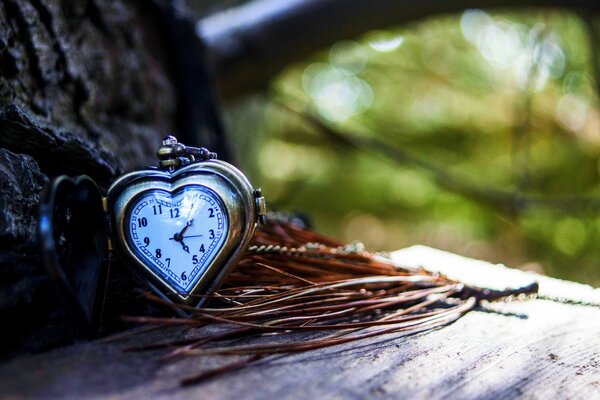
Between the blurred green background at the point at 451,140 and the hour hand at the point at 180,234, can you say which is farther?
the blurred green background at the point at 451,140

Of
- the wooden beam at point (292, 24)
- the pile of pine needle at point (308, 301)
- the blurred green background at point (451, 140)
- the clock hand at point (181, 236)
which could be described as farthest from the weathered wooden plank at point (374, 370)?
the blurred green background at point (451, 140)

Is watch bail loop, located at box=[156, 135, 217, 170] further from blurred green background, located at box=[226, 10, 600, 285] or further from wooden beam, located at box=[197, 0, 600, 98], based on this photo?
blurred green background, located at box=[226, 10, 600, 285]

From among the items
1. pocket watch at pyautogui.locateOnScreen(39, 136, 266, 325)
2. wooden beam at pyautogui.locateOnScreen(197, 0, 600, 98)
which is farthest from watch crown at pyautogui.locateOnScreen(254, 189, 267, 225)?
wooden beam at pyautogui.locateOnScreen(197, 0, 600, 98)

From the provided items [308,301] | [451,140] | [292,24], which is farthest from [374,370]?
[451,140]

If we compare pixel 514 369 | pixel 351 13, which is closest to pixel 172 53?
pixel 351 13

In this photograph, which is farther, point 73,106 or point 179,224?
point 73,106

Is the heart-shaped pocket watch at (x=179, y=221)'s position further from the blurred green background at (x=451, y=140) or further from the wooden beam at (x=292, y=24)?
the blurred green background at (x=451, y=140)

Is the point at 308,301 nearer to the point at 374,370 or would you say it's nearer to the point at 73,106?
the point at 374,370
